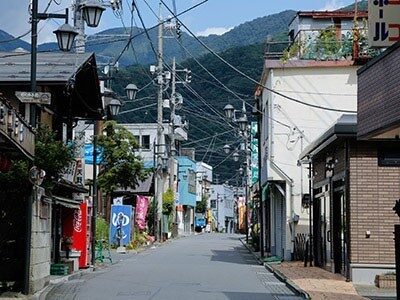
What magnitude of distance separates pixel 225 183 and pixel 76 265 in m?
115

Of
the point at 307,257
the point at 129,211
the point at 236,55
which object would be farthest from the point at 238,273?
the point at 236,55

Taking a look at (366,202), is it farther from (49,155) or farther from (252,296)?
(49,155)

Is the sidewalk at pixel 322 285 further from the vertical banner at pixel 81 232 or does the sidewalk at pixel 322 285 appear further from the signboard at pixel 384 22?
the vertical banner at pixel 81 232

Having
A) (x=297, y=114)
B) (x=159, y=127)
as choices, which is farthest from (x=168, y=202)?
(x=297, y=114)

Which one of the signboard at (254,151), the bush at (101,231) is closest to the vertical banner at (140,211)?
the signboard at (254,151)

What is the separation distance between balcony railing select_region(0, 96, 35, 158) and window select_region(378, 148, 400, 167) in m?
9.39

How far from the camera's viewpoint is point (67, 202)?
24.4 metres

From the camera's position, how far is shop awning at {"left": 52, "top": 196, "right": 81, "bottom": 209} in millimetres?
22250

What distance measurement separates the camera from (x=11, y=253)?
57.6ft

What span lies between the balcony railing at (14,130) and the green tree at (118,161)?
1029 inches

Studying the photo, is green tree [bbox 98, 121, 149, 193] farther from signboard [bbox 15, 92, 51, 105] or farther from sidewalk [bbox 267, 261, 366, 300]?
signboard [bbox 15, 92, 51, 105]

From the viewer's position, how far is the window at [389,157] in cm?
2003

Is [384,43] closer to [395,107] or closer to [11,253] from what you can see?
[395,107]

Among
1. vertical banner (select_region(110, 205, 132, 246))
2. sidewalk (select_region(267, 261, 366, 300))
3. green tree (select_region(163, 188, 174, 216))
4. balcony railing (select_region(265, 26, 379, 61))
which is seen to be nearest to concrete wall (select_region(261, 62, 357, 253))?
balcony railing (select_region(265, 26, 379, 61))
